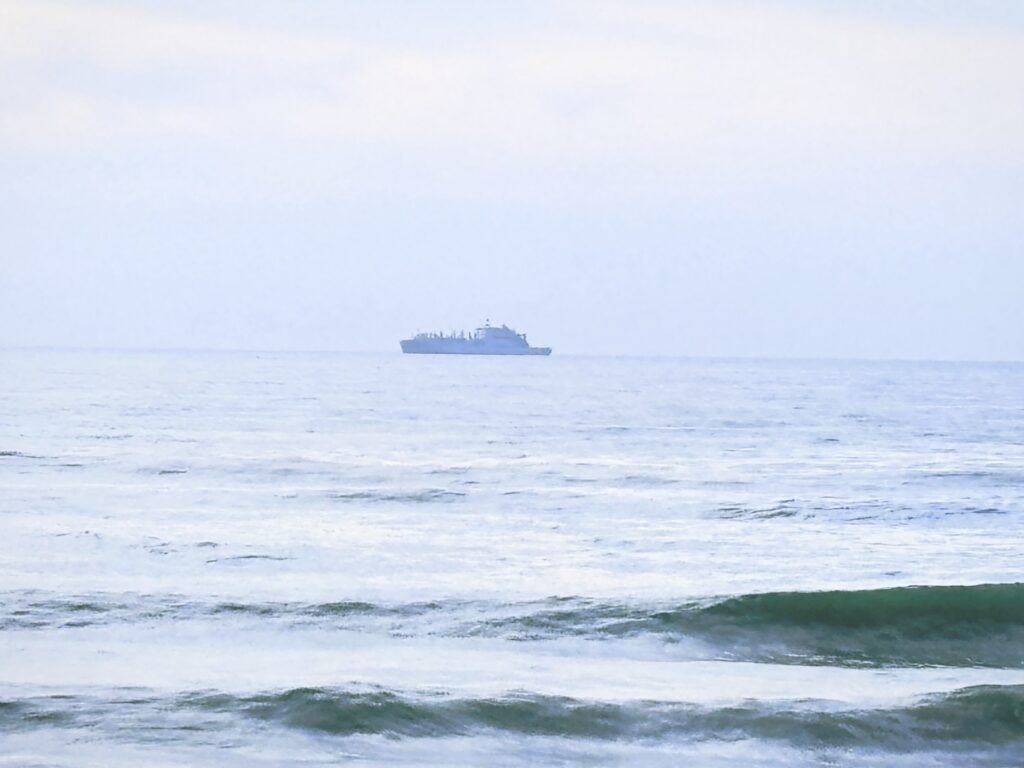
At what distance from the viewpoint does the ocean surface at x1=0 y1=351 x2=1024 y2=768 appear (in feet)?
27.7

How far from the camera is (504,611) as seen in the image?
40.1 feet

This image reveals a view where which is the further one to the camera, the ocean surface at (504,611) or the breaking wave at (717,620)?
the breaking wave at (717,620)

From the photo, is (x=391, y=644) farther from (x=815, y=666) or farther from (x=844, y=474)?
(x=844, y=474)

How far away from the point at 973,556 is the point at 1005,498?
6.36 meters

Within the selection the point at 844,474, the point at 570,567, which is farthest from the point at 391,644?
the point at 844,474

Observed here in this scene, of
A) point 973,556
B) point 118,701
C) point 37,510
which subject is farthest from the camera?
point 37,510

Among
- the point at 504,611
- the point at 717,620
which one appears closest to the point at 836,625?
the point at 717,620

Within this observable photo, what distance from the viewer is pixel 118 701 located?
8805 mm

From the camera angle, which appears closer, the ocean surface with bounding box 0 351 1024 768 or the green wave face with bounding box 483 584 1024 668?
the ocean surface with bounding box 0 351 1024 768

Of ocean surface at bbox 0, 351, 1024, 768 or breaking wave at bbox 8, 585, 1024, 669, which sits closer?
ocean surface at bbox 0, 351, 1024, 768

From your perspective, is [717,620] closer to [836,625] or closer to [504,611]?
[836,625]

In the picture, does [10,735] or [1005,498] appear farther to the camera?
[1005,498]

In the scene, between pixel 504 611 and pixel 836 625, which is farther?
pixel 836 625

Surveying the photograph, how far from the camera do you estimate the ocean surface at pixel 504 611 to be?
333 inches
